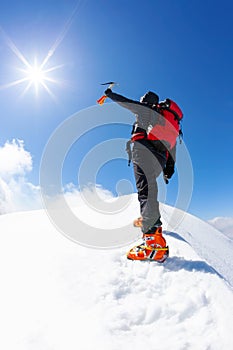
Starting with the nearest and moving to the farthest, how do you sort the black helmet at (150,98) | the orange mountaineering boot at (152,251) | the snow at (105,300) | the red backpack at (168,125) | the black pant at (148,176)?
the snow at (105,300) → the orange mountaineering boot at (152,251) → the black pant at (148,176) → the red backpack at (168,125) → the black helmet at (150,98)

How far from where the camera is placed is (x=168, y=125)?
417 cm

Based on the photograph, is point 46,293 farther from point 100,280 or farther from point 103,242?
point 103,242

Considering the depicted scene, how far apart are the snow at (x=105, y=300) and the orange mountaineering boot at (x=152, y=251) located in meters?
0.13

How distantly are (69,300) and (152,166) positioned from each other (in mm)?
2425

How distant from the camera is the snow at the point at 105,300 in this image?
6.51ft

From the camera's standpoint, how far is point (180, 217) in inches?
271

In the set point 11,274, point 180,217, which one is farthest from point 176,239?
point 11,274

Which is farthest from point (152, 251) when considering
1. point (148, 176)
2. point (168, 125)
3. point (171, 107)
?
point (171, 107)

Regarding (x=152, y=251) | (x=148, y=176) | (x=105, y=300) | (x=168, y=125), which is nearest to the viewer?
(x=105, y=300)

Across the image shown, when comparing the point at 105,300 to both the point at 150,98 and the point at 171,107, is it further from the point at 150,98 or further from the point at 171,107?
the point at 150,98

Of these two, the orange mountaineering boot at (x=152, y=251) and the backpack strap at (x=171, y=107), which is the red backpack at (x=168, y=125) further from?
the orange mountaineering boot at (x=152, y=251)

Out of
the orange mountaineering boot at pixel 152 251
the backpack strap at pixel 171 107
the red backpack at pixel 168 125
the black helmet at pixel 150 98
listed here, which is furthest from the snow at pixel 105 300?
the black helmet at pixel 150 98

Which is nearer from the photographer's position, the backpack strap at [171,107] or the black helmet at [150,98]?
the backpack strap at [171,107]

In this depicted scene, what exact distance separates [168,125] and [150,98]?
2.12 ft
